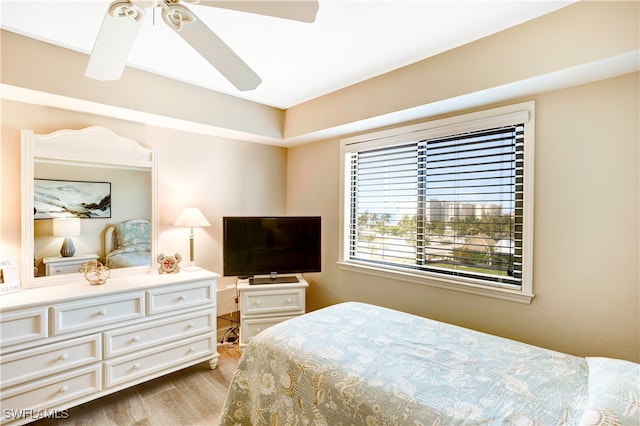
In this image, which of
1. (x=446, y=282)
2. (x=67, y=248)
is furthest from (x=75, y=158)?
(x=446, y=282)

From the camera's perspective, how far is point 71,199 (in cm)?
243

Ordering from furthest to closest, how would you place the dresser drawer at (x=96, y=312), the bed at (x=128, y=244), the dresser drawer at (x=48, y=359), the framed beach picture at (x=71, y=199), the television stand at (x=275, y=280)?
1. the television stand at (x=275, y=280)
2. the bed at (x=128, y=244)
3. the framed beach picture at (x=71, y=199)
4. the dresser drawer at (x=96, y=312)
5. the dresser drawer at (x=48, y=359)

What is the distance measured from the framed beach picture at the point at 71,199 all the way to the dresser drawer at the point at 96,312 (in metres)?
0.73

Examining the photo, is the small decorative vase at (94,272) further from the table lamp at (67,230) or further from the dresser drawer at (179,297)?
the dresser drawer at (179,297)

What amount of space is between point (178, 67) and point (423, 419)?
107 inches

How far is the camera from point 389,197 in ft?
9.93

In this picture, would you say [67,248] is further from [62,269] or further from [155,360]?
[155,360]

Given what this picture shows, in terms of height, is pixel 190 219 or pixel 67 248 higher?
pixel 190 219

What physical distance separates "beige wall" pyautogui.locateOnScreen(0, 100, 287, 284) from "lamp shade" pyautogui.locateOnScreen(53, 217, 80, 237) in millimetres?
206

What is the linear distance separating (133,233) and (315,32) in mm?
2155

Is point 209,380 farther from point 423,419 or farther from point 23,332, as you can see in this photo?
point 423,419

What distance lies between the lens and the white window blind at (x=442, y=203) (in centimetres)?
228

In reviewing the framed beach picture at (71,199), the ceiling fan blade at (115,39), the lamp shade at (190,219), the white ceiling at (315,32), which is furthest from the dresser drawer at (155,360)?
the white ceiling at (315,32)

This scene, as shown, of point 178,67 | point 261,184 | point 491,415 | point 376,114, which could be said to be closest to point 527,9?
point 376,114
